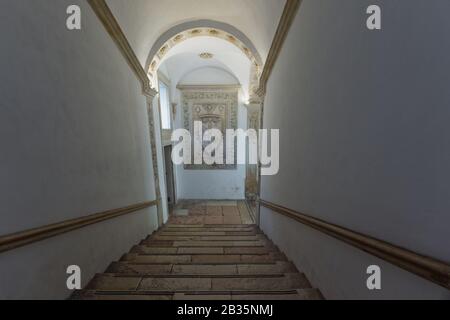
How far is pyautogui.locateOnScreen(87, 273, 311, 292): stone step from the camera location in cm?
179

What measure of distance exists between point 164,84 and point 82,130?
6518mm

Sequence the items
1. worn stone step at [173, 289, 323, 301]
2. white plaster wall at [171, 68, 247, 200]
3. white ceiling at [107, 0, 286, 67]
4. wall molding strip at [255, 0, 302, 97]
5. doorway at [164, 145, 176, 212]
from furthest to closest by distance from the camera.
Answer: white plaster wall at [171, 68, 247, 200] < doorway at [164, 145, 176, 212] < white ceiling at [107, 0, 286, 67] < wall molding strip at [255, 0, 302, 97] < worn stone step at [173, 289, 323, 301]

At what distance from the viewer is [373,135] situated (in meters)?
1.13

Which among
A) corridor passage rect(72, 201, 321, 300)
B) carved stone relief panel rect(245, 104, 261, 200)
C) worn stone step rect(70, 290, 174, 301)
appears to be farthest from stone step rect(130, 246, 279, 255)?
carved stone relief panel rect(245, 104, 261, 200)

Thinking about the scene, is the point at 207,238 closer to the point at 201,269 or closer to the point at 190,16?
the point at 201,269

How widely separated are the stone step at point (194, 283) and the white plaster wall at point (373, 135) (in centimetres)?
23

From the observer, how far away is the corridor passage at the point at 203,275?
5.42 ft

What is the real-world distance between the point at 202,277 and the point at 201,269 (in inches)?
9.6

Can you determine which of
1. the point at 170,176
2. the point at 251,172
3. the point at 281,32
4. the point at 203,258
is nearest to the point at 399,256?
the point at 203,258

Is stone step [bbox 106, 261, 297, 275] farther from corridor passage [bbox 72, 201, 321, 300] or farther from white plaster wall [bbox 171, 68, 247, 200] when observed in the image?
white plaster wall [bbox 171, 68, 247, 200]

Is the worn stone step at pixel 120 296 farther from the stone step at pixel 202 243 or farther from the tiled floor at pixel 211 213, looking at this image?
the tiled floor at pixel 211 213

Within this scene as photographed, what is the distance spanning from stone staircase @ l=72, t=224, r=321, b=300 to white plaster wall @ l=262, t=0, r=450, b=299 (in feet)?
0.86

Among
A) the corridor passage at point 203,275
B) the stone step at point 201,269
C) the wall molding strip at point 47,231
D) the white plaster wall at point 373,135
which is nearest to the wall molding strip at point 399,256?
the white plaster wall at point 373,135
